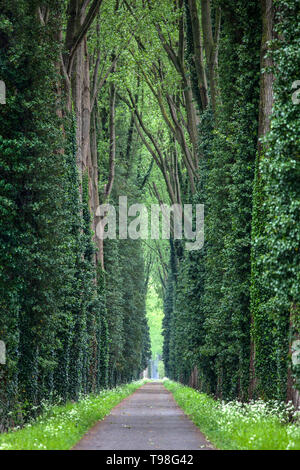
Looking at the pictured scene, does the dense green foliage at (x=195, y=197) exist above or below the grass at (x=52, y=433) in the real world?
above

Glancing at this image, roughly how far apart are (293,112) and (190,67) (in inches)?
710

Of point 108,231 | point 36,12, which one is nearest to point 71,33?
point 36,12

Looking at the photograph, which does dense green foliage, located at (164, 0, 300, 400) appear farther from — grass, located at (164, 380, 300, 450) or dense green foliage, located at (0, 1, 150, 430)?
dense green foliage, located at (0, 1, 150, 430)

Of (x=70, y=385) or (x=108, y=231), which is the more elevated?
(x=108, y=231)

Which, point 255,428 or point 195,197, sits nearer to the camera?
point 255,428

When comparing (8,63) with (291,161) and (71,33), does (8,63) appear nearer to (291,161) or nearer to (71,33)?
(71,33)

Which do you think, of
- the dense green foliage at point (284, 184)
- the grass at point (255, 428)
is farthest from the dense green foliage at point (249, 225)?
the grass at point (255, 428)

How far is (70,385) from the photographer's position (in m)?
22.2

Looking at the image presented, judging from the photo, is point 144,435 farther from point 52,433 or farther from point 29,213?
point 29,213

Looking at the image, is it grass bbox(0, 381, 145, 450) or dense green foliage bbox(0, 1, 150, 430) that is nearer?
grass bbox(0, 381, 145, 450)

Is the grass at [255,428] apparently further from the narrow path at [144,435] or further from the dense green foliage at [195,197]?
the dense green foliage at [195,197]

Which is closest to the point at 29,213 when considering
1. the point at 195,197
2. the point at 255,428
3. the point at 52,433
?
the point at 52,433

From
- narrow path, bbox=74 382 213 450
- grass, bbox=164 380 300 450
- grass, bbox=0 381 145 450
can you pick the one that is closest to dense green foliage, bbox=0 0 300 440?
grass, bbox=164 380 300 450

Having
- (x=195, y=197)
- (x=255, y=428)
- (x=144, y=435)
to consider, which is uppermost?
(x=195, y=197)
